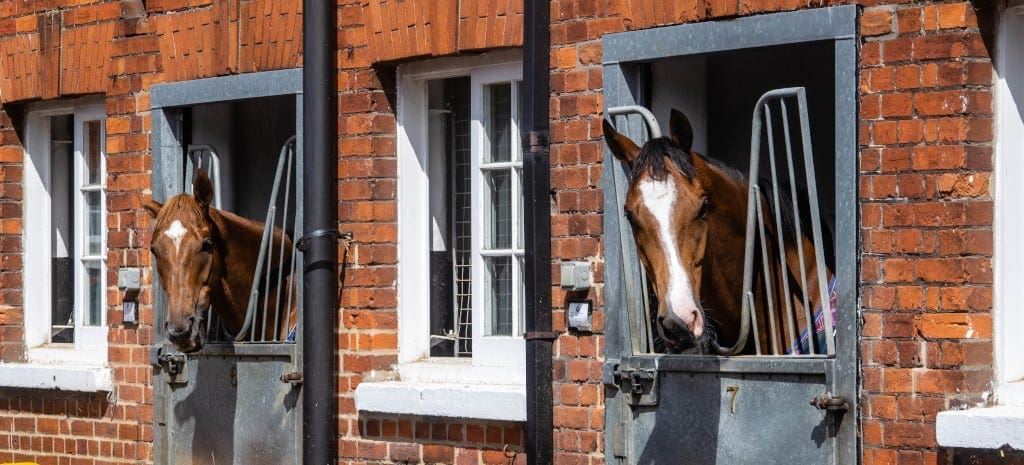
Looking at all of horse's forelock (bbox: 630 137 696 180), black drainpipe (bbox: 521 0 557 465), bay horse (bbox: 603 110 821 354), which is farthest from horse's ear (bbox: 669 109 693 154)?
black drainpipe (bbox: 521 0 557 465)

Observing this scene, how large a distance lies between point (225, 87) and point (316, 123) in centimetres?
86

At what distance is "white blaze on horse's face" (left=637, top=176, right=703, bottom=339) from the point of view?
6535mm

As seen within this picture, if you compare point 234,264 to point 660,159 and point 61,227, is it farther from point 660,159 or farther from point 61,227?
point 660,159

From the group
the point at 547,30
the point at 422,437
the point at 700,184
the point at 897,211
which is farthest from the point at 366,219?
the point at 897,211

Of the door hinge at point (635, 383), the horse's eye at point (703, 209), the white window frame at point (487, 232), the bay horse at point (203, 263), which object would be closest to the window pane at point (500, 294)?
the white window frame at point (487, 232)

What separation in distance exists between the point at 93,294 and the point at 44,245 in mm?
525

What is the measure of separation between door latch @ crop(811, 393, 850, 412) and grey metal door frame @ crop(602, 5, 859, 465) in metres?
0.02

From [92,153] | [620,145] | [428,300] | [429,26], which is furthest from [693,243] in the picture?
[92,153]

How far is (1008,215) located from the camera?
6629mm

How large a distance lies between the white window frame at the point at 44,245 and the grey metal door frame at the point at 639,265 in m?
4.14

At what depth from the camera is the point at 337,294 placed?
29.3ft

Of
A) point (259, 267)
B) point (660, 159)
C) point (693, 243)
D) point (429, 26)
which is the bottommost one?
point (259, 267)

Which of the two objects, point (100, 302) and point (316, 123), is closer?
point (316, 123)

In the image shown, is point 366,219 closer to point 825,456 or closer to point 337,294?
point 337,294
